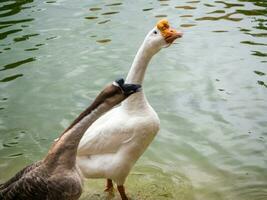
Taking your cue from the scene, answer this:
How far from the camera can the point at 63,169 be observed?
396cm

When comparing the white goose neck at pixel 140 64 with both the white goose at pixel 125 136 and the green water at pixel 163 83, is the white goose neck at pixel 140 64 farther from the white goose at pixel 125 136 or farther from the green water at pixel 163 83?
the green water at pixel 163 83

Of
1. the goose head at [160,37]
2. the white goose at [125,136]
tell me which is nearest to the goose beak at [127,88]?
the white goose at [125,136]

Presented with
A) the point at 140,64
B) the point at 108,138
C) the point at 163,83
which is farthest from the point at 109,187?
the point at 163,83

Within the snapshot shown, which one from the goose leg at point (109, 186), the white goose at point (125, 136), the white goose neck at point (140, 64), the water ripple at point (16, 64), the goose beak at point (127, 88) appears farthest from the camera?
the water ripple at point (16, 64)

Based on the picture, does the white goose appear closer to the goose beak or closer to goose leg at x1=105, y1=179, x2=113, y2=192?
goose leg at x1=105, y1=179, x2=113, y2=192

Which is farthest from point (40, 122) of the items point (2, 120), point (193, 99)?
point (193, 99)

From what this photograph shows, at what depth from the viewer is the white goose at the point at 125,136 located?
451cm

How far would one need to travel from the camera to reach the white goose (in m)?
4.51

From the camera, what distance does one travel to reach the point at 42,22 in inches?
407

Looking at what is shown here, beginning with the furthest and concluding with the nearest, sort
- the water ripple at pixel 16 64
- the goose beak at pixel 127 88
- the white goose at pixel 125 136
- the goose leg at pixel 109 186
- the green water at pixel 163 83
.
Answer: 1. the water ripple at pixel 16 64
2. the green water at pixel 163 83
3. the goose leg at pixel 109 186
4. the white goose at pixel 125 136
5. the goose beak at pixel 127 88

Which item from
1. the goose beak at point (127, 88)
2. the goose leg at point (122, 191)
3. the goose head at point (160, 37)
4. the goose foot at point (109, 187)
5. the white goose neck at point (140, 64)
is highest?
the goose head at point (160, 37)

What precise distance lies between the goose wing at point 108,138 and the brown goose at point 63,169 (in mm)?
539

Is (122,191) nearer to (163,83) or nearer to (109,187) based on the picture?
(109,187)

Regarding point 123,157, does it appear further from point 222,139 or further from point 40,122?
point 40,122
